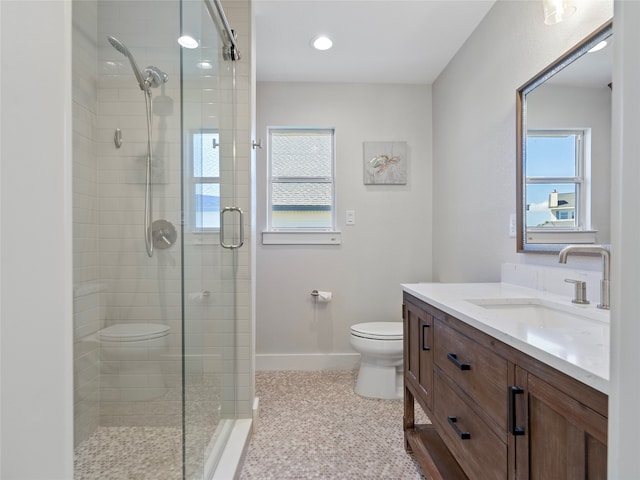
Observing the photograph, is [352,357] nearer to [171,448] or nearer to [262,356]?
[262,356]

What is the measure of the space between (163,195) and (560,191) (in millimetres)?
1584

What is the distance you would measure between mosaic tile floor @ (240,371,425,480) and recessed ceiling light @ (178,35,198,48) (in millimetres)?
1789

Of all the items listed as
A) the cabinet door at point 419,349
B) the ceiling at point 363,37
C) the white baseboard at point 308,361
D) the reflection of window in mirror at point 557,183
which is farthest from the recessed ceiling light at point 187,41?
the white baseboard at point 308,361

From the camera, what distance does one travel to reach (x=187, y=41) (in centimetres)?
128

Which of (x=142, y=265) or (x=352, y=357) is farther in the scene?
(x=352, y=357)

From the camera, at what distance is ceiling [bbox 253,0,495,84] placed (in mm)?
1901

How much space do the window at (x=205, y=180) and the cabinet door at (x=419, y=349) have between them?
101 centimetres

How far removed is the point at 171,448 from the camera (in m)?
1.13

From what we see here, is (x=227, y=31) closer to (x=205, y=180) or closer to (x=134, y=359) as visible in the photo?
(x=205, y=180)

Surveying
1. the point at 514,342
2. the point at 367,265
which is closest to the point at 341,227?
the point at 367,265

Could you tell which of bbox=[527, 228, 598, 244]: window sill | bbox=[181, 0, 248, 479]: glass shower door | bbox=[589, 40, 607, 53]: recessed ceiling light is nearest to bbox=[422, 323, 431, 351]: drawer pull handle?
bbox=[527, 228, 598, 244]: window sill

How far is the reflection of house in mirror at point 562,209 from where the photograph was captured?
4.37 feet

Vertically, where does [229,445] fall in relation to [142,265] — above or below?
A: below

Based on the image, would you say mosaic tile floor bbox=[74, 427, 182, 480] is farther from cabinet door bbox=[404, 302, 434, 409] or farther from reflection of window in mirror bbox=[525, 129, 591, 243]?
reflection of window in mirror bbox=[525, 129, 591, 243]
